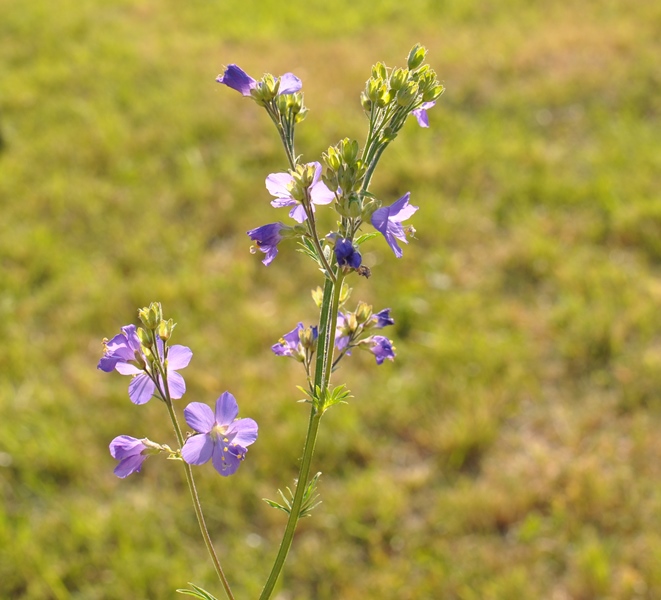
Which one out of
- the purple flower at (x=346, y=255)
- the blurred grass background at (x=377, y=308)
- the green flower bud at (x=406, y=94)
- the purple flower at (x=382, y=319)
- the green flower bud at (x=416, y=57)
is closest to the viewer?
the purple flower at (x=346, y=255)

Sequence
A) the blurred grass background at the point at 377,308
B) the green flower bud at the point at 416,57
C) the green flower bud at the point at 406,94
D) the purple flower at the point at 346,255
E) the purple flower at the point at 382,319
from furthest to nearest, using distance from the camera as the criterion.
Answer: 1. the blurred grass background at the point at 377,308
2. the purple flower at the point at 382,319
3. the green flower bud at the point at 416,57
4. the green flower bud at the point at 406,94
5. the purple flower at the point at 346,255

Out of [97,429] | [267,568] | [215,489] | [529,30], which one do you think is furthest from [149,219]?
[529,30]

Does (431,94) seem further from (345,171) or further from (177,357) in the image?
(177,357)

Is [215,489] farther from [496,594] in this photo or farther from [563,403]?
[563,403]

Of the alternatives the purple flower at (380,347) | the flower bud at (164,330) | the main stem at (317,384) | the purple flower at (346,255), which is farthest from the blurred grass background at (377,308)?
the purple flower at (346,255)

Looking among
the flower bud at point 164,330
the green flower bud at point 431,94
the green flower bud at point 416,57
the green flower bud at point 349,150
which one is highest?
the green flower bud at point 416,57

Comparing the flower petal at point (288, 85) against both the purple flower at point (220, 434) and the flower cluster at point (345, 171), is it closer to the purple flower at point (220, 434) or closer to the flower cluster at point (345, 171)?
the flower cluster at point (345, 171)

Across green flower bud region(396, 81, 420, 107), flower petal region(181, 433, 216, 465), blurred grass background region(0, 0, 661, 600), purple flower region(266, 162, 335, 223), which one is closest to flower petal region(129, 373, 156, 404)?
flower petal region(181, 433, 216, 465)
